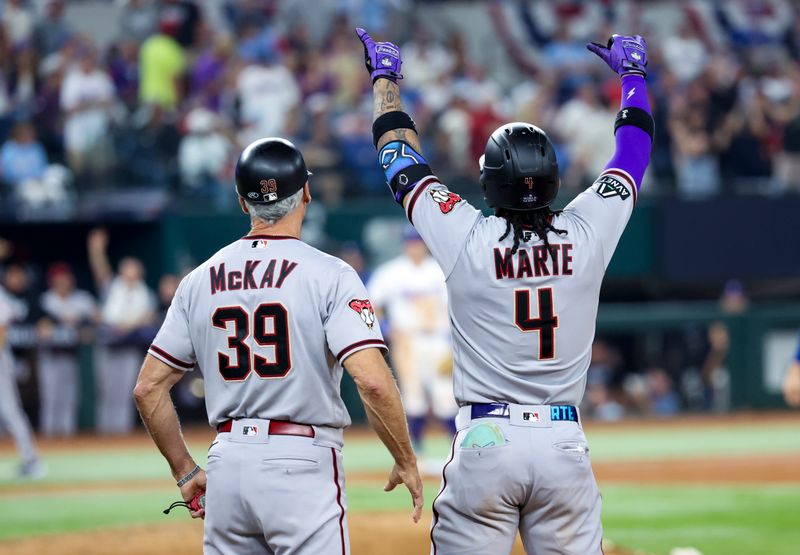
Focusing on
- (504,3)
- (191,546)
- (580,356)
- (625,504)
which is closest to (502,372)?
(580,356)

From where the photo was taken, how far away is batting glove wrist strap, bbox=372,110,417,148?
4.35m

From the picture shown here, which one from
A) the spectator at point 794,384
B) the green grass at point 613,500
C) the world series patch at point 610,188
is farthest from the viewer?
the green grass at point 613,500

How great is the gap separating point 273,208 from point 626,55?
4.74 feet

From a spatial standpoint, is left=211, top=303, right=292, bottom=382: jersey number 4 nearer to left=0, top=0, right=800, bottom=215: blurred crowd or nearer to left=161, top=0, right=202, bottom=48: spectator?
left=0, top=0, right=800, bottom=215: blurred crowd

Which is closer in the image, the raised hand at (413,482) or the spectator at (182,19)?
the raised hand at (413,482)

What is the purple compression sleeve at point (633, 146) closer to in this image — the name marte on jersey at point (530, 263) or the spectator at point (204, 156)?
the name marte on jersey at point (530, 263)

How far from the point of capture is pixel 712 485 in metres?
11.1

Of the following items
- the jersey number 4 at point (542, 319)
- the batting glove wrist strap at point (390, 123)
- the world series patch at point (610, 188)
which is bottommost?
the jersey number 4 at point (542, 319)

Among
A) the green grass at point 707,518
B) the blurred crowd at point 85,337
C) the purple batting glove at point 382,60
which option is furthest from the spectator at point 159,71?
the purple batting glove at point 382,60

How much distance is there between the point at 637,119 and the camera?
4430mm

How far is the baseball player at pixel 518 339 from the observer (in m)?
3.96

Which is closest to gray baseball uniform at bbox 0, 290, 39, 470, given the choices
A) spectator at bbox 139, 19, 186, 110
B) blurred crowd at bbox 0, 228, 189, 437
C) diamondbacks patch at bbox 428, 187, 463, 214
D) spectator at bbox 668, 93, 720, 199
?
blurred crowd at bbox 0, 228, 189, 437

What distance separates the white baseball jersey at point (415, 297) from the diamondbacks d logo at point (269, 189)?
7.73 meters

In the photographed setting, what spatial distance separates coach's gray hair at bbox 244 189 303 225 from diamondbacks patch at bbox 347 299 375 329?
385mm
